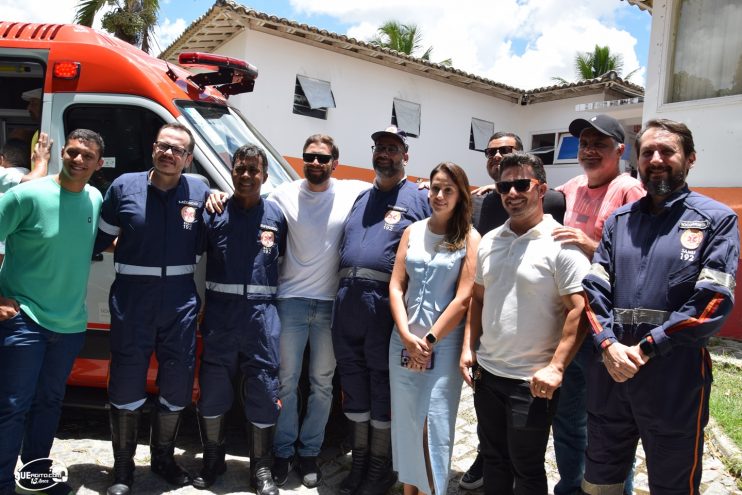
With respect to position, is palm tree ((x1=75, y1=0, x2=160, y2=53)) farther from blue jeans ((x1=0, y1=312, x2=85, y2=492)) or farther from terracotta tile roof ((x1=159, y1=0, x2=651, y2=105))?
blue jeans ((x1=0, y1=312, x2=85, y2=492))

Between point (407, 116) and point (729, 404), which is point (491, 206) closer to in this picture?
point (729, 404)

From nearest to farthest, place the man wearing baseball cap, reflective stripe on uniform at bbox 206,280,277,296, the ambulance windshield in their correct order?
the man wearing baseball cap → reflective stripe on uniform at bbox 206,280,277,296 → the ambulance windshield

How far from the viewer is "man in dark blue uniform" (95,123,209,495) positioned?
124 inches

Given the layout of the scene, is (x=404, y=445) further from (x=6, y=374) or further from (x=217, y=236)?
(x=6, y=374)

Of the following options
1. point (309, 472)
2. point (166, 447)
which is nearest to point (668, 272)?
point (309, 472)

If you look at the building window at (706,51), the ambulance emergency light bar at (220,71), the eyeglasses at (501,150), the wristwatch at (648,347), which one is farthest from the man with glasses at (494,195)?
the building window at (706,51)

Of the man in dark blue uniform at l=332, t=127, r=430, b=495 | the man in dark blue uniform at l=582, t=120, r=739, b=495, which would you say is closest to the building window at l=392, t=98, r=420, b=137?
the man in dark blue uniform at l=332, t=127, r=430, b=495

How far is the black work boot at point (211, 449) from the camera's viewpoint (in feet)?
11.1

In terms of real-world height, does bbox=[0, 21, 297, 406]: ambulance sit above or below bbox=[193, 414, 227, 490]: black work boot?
above

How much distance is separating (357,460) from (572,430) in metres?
1.24

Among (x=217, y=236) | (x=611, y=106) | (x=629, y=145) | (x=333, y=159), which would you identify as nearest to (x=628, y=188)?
(x=333, y=159)

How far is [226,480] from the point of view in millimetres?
3494

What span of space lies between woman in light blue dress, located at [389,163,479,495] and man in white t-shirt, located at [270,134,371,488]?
536 millimetres

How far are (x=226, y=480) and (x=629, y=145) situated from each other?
41.1 feet
